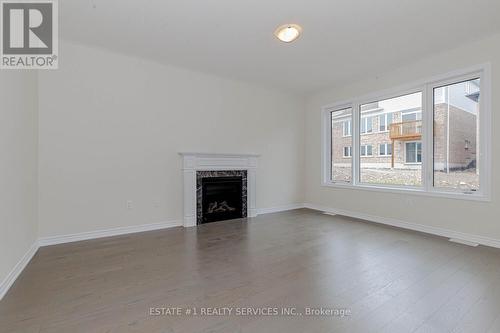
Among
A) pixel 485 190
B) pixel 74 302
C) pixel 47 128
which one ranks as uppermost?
pixel 47 128

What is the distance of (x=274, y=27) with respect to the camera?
304 centimetres

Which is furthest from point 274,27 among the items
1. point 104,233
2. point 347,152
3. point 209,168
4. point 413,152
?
point 104,233

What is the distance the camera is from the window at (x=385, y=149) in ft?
15.1

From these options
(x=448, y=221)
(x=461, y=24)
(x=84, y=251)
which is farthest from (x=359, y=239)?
(x=84, y=251)

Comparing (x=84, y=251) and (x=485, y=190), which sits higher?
(x=485, y=190)

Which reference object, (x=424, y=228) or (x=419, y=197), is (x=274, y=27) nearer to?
(x=419, y=197)

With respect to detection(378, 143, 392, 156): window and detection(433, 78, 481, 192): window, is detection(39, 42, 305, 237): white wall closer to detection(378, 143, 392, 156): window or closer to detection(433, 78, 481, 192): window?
detection(378, 143, 392, 156): window

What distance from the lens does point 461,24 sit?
9.78 ft

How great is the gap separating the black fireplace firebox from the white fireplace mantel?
0.29ft

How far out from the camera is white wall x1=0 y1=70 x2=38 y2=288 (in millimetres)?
2133

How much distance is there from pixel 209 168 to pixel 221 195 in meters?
0.62

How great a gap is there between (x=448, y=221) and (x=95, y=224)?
5232 mm

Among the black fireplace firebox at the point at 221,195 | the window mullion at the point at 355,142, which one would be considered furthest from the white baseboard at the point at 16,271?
the window mullion at the point at 355,142

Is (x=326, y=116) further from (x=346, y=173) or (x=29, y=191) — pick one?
(x=29, y=191)
